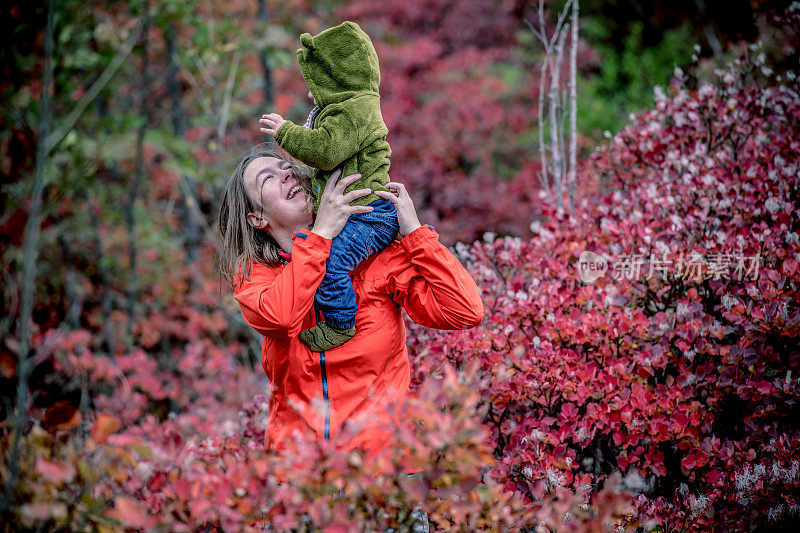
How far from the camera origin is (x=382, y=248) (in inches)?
80.7

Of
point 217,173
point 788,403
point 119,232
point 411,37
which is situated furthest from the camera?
point 411,37

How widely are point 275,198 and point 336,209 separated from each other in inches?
12.5

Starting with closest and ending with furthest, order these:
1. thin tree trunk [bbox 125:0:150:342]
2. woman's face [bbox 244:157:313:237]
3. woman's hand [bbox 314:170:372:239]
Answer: woman's hand [bbox 314:170:372:239] < woman's face [bbox 244:157:313:237] < thin tree trunk [bbox 125:0:150:342]

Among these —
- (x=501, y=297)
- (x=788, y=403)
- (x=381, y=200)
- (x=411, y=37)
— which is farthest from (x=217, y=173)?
(x=411, y=37)

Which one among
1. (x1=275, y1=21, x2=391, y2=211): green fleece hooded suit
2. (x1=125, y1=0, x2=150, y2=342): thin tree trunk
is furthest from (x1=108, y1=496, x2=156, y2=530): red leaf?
(x1=125, y1=0, x2=150, y2=342): thin tree trunk

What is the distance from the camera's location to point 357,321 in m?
1.99

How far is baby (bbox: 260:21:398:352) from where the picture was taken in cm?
192

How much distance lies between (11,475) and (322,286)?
95 cm

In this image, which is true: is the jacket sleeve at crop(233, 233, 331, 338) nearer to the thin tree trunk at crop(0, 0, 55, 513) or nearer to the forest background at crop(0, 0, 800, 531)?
the forest background at crop(0, 0, 800, 531)

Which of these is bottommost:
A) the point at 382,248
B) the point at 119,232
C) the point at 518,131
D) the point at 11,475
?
the point at 11,475

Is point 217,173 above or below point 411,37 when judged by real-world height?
below

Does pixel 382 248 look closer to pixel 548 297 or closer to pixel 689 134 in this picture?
pixel 548 297

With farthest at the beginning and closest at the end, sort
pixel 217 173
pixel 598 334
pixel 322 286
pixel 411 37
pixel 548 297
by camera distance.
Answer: pixel 411 37 < pixel 217 173 < pixel 548 297 < pixel 598 334 < pixel 322 286

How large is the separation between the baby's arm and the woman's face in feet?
0.56
